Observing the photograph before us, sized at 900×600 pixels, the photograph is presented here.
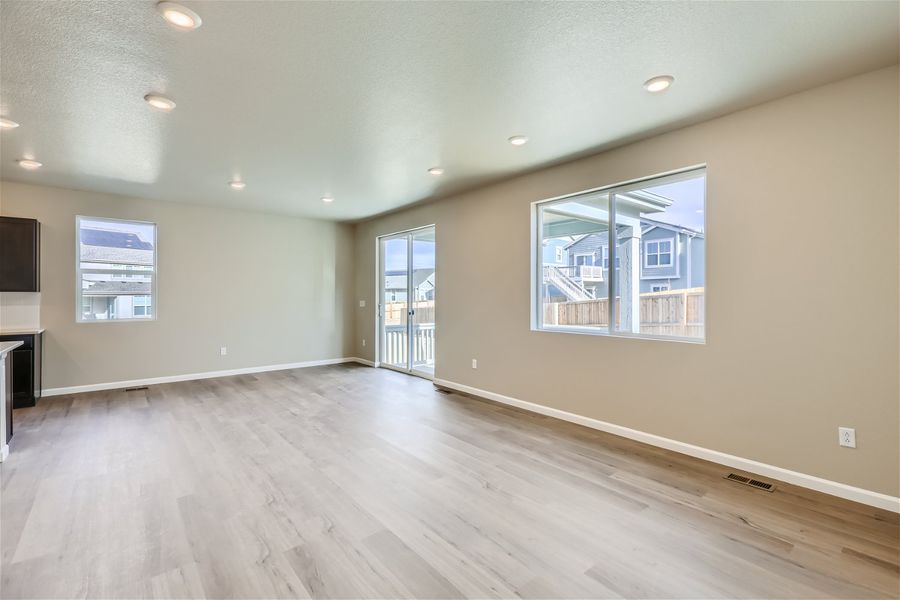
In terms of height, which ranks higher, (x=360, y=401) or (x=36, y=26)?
(x=36, y=26)

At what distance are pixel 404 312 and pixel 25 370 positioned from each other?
446 centimetres

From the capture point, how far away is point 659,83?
257cm

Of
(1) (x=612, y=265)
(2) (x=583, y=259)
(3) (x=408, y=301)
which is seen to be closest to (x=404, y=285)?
(3) (x=408, y=301)

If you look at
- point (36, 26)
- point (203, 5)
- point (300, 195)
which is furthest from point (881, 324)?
point (300, 195)

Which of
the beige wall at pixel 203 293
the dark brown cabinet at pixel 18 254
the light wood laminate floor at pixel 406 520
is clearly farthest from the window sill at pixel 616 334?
the dark brown cabinet at pixel 18 254

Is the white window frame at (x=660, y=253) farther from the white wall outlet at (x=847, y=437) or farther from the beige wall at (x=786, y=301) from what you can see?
the white wall outlet at (x=847, y=437)

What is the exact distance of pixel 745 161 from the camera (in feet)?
9.67

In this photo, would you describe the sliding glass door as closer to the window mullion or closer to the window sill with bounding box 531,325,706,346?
the window sill with bounding box 531,325,706,346

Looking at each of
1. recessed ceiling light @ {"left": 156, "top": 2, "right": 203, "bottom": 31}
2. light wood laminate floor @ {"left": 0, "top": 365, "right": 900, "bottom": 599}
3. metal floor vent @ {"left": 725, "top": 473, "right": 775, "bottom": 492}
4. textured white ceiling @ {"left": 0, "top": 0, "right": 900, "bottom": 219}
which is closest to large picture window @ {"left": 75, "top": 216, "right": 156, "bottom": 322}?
textured white ceiling @ {"left": 0, "top": 0, "right": 900, "bottom": 219}

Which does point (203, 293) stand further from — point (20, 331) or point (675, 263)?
point (675, 263)

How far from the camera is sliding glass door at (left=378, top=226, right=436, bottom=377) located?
636 centimetres

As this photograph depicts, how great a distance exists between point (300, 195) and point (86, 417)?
3294mm

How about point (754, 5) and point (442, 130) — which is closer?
point (754, 5)

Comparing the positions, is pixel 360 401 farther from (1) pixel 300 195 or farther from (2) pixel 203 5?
(2) pixel 203 5
